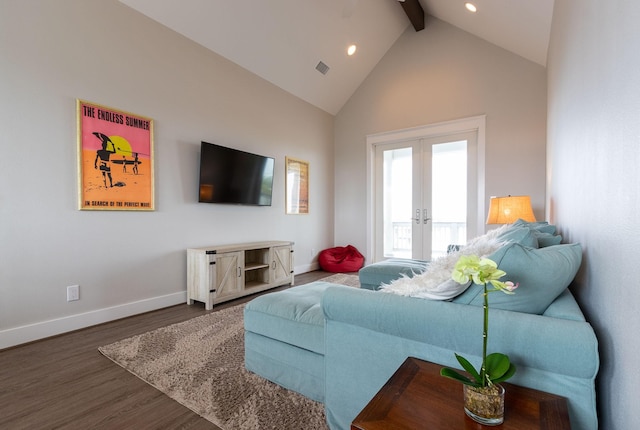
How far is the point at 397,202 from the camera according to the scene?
17.2 feet

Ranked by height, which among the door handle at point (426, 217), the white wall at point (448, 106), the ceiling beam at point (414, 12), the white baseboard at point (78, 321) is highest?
the ceiling beam at point (414, 12)

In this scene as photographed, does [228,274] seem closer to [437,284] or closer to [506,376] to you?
[437,284]

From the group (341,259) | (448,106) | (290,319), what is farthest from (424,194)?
(290,319)

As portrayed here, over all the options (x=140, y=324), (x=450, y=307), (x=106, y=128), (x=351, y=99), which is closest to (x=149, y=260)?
(x=140, y=324)

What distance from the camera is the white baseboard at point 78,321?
88.3 inches

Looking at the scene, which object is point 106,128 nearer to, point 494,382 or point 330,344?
point 330,344

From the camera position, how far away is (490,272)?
2.42ft

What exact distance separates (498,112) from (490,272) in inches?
173

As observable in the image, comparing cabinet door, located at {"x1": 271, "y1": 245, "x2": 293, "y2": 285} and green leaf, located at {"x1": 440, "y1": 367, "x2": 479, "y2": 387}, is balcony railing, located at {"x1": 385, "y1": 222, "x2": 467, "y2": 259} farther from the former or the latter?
green leaf, located at {"x1": 440, "y1": 367, "x2": 479, "y2": 387}

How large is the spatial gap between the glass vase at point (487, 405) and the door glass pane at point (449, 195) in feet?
13.3

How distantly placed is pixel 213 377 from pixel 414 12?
5.15 m

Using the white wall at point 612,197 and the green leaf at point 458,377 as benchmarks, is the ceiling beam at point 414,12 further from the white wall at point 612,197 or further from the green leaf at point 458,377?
the green leaf at point 458,377

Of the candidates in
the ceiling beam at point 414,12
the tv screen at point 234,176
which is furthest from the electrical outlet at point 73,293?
the ceiling beam at point 414,12

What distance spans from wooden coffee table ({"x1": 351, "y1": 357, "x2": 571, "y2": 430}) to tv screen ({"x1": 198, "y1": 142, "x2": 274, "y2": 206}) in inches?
125
